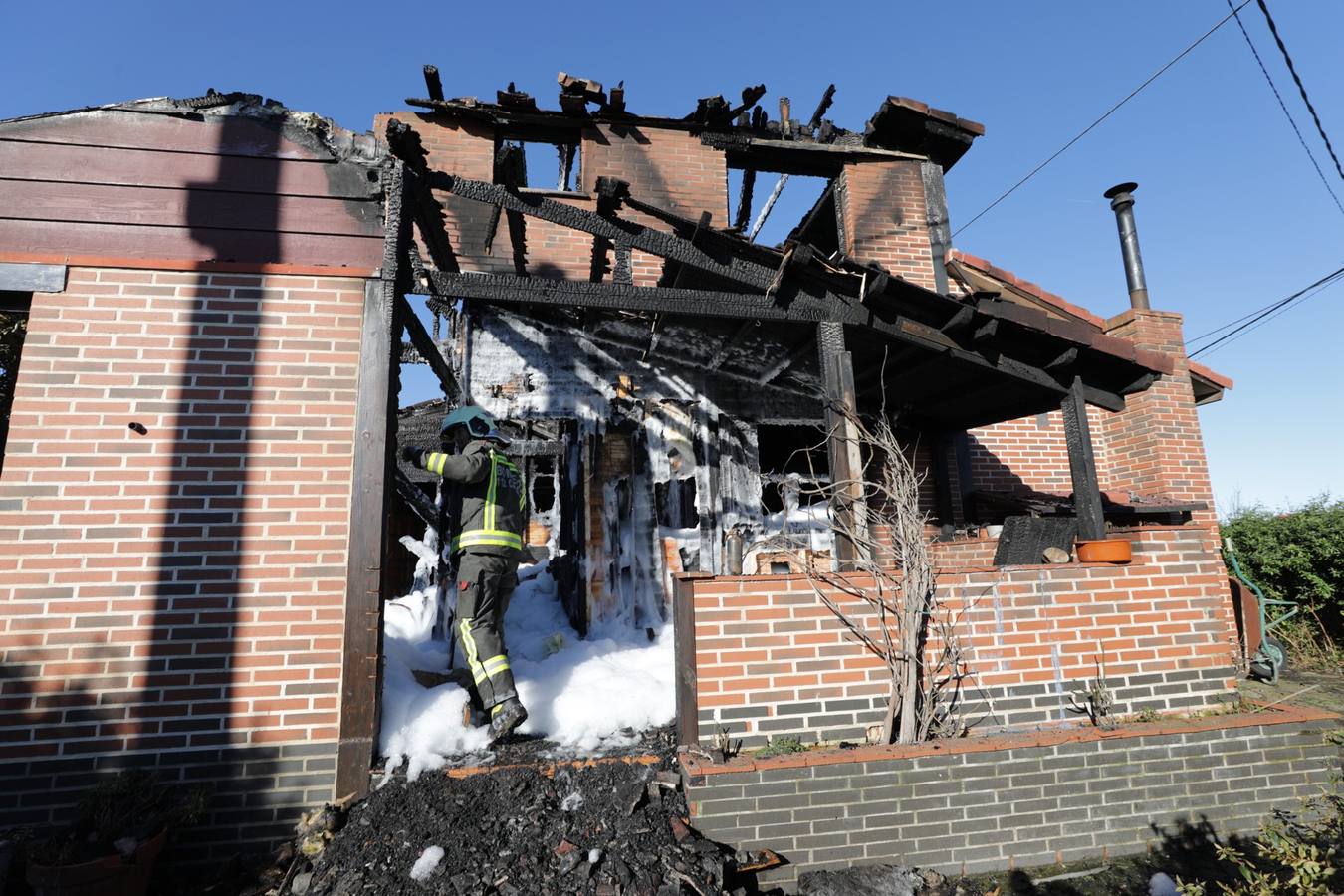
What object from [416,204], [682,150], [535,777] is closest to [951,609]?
[535,777]

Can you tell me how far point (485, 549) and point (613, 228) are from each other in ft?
7.78

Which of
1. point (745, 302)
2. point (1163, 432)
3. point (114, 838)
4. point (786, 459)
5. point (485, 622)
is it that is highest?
point (745, 302)

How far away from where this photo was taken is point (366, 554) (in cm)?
386

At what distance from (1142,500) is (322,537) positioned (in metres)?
8.36

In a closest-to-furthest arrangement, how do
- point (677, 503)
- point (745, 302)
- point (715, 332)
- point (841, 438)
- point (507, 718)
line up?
point (507, 718), point (841, 438), point (745, 302), point (715, 332), point (677, 503)

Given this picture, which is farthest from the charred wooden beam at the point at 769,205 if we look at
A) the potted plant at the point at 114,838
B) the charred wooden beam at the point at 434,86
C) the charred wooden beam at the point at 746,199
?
the potted plant at the point at 114,838

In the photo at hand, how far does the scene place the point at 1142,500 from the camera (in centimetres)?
764

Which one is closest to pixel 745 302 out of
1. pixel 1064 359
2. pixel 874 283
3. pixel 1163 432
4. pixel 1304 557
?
pixel 874 283

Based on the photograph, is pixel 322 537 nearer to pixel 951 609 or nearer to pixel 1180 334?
pixel 951 609

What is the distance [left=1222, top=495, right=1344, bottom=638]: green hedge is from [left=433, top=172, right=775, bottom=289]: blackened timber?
328 inches

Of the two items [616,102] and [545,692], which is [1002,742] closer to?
[545,692]

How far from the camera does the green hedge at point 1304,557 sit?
809 cm

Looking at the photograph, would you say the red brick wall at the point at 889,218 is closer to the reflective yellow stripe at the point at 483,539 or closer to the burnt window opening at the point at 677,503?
the burnt window opening at the point at 677,503

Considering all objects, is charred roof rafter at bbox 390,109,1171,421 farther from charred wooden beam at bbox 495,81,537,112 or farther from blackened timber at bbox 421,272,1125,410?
charred wooden beam at bbox 495,81,537,112
